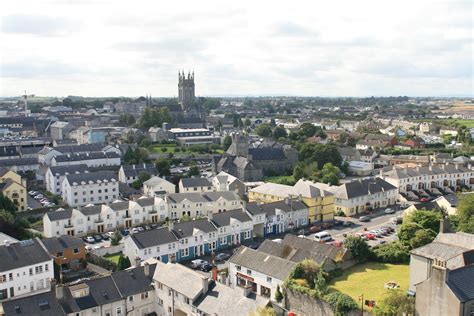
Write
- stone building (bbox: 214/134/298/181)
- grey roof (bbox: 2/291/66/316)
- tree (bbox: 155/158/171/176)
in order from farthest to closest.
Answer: stone building (bbox: 214/134/298/181) → tree (bbox: 155/158/171/176) → grey roof (bbox: 2/291/66/316)

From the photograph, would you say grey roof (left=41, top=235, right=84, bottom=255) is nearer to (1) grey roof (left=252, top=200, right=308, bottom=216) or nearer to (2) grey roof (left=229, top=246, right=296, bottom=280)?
(2) grey roof (left=229, top=246, right=296, bottom=280)

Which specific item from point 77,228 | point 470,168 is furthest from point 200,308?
point 470,168

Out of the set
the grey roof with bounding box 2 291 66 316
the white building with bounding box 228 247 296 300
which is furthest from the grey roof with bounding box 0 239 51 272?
the white building with bounding box 228 247 296 300

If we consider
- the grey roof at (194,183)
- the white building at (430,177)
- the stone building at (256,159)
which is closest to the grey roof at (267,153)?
the stone building at (256,159)

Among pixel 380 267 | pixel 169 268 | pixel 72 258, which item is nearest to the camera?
pixel 169 268

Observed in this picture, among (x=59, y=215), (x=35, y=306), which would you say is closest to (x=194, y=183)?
(x=59, y=215)

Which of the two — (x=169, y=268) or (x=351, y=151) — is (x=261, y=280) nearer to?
(x=169, y=268)

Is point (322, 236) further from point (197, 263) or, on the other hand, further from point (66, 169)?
point (66, 169)
